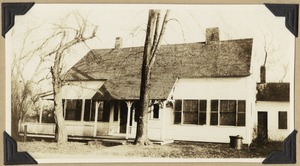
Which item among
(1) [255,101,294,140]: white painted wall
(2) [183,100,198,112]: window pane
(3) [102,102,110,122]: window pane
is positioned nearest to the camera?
(1) [255,101,294,140]: white painted wall

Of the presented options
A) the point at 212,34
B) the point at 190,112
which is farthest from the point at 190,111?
the point at 212,34

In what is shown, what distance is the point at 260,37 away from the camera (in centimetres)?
664

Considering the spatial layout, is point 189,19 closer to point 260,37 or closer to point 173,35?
point 173,35

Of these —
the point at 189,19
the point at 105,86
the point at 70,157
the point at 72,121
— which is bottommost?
the point at 70,157

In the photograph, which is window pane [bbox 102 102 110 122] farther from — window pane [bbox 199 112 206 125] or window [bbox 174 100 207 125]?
window pane [bbox 199 112 206 125]

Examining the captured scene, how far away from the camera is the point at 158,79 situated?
22.1 ft

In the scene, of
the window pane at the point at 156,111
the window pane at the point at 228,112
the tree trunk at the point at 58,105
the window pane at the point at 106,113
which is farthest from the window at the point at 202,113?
the tree trunk at the point at 58,105

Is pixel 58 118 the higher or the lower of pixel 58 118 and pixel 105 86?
the lower

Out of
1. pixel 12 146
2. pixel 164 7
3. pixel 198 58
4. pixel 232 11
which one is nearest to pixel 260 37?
pixel 232 11

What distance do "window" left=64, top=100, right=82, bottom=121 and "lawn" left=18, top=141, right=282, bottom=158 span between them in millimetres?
426

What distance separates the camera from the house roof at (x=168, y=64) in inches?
263

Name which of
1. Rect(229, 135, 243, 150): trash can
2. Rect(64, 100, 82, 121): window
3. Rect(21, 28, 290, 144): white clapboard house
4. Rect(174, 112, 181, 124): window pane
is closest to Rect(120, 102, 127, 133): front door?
Rect(21, 28, 290, 144): white clapboard house

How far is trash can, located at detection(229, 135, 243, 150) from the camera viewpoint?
6.62 meters

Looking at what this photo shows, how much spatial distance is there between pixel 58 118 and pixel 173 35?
7.32 feet
